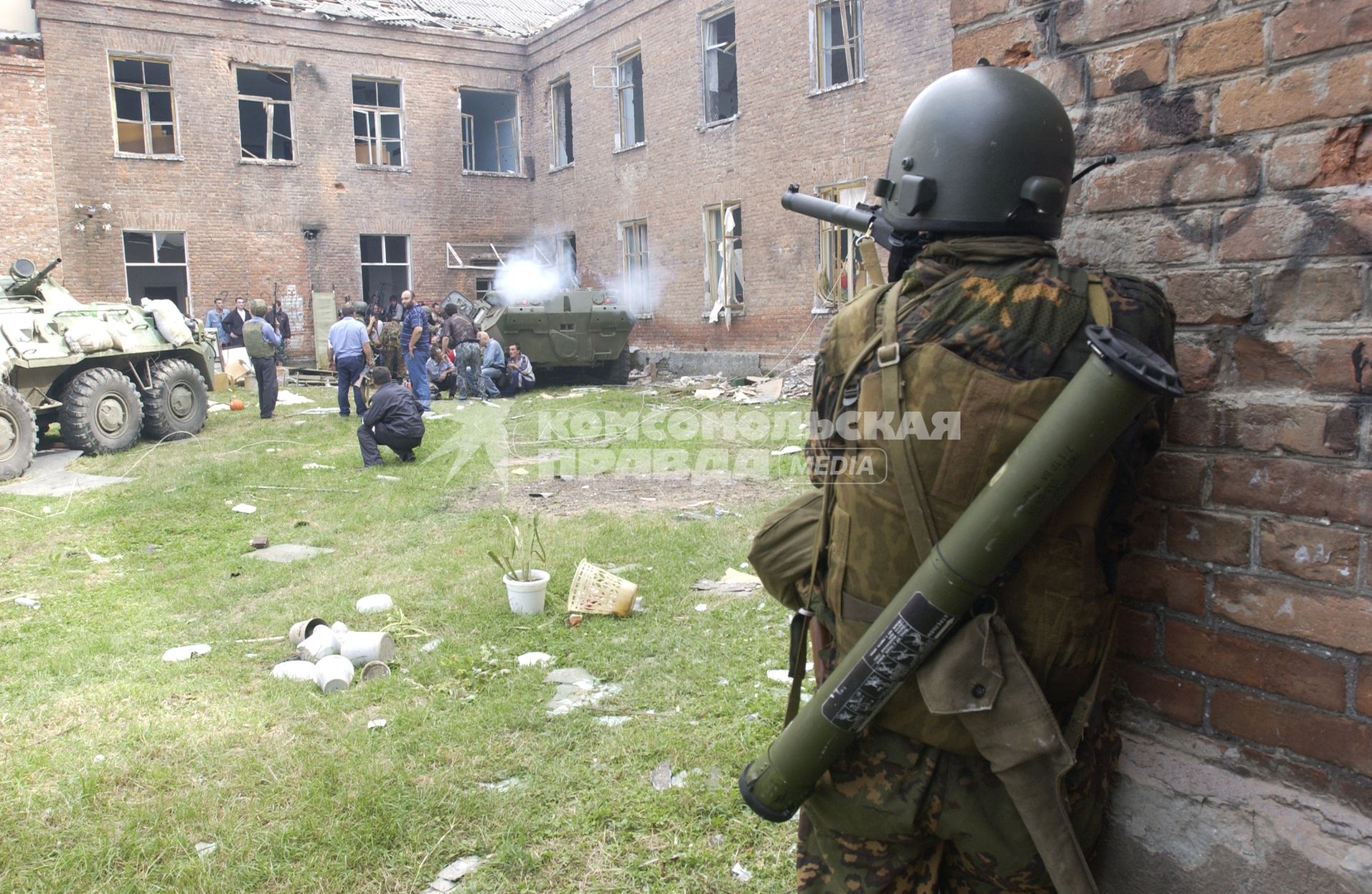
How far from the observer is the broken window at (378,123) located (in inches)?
843

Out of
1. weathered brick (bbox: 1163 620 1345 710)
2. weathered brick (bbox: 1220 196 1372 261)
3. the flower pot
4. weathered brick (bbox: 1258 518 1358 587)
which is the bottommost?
the flower pot

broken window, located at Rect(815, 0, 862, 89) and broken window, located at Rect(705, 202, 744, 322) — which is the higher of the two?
broken window, located at Rect(815, 0, 862, 89)

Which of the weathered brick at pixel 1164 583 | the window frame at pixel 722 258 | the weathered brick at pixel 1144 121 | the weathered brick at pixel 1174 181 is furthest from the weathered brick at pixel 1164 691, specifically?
the window frame at pixel 722 258

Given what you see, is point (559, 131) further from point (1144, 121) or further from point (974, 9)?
point (1144, 121)

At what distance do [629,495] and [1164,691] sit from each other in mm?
6256

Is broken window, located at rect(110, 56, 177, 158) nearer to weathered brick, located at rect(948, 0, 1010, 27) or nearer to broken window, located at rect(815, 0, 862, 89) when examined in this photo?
broken window, located at rect(815, 0, 862, 89)

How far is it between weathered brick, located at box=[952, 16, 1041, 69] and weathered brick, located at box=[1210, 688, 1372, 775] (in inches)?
51.0

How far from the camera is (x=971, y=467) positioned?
1444 millimetres

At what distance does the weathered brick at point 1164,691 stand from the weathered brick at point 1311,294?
26.5 inches

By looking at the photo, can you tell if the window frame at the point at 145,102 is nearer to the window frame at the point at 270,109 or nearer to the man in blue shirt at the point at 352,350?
the window frame at the point at 270,109

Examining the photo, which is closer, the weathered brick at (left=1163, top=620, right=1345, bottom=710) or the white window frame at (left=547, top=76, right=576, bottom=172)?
the weathered brick at (left=1163, top=620, right=1345, bottom=710)

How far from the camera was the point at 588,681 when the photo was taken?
401cm

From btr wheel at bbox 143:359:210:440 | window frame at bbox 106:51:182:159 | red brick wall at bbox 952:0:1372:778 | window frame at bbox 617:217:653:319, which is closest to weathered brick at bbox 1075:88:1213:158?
red brick wall at bbox 952:0:1372:778

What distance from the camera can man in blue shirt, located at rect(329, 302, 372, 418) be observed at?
12.2m
